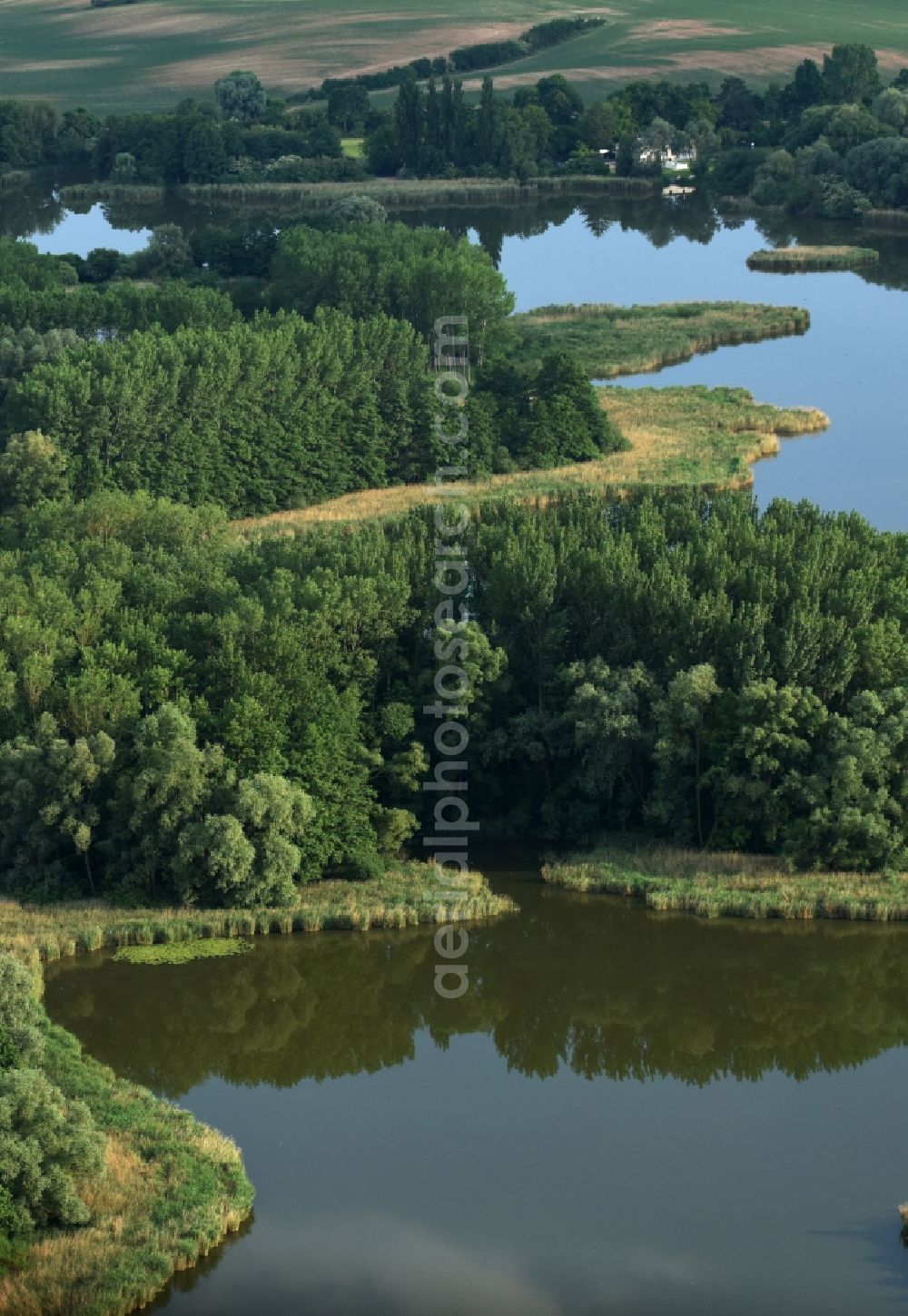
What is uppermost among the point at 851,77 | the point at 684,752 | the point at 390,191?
the point at 851,77

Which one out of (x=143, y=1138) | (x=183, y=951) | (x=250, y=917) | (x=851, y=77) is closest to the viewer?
(x=143, y=1138)

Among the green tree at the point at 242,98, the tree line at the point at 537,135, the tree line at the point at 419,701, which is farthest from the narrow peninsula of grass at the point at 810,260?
the tree line at the point at 419,701

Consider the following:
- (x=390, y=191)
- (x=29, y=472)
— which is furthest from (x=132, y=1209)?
(x=390, y=191)

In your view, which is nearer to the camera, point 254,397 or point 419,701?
point 419,701

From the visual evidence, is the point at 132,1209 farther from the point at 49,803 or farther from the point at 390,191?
the point at 390,191

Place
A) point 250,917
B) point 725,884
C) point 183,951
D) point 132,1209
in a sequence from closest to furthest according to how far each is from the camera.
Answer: point 132,1209 < point 183,951 < point 250,917 < point 725,884

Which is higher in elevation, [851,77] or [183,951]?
[851,77]

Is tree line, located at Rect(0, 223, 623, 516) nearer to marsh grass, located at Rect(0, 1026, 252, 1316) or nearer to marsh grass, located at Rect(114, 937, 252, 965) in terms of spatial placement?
marsh grass, located at Rect(114, 937, 252, 965)
